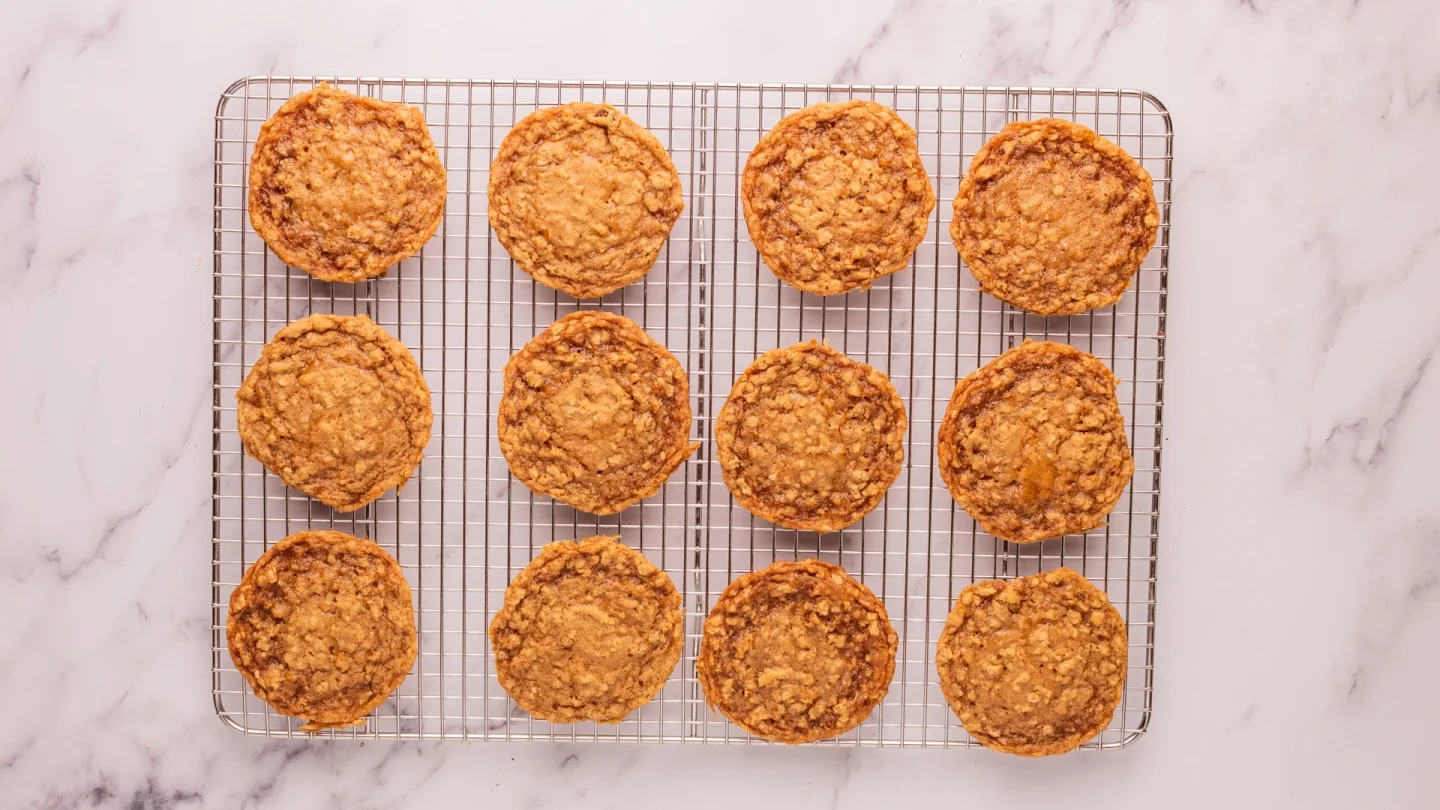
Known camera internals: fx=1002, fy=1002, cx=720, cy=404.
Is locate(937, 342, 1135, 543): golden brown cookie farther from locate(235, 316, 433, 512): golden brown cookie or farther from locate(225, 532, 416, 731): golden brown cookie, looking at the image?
locate(225, 532, 416, 731): golden brown cookie

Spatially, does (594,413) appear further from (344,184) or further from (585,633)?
(344,184)

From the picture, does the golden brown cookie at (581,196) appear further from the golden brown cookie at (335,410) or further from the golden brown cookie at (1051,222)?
the golden brown cookie at (1051,222)

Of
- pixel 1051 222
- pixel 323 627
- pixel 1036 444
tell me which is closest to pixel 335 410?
pixel 323 627

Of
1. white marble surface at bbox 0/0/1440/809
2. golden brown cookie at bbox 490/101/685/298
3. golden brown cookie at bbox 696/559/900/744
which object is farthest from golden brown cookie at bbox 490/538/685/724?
golden brown cookie at bbox 490/101/685/298

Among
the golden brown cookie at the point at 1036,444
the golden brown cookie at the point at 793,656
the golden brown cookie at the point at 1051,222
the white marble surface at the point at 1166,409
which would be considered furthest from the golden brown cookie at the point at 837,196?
the golden brown cookie at the point at 793,656

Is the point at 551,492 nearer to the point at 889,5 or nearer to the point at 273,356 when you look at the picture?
the point at 273,356
